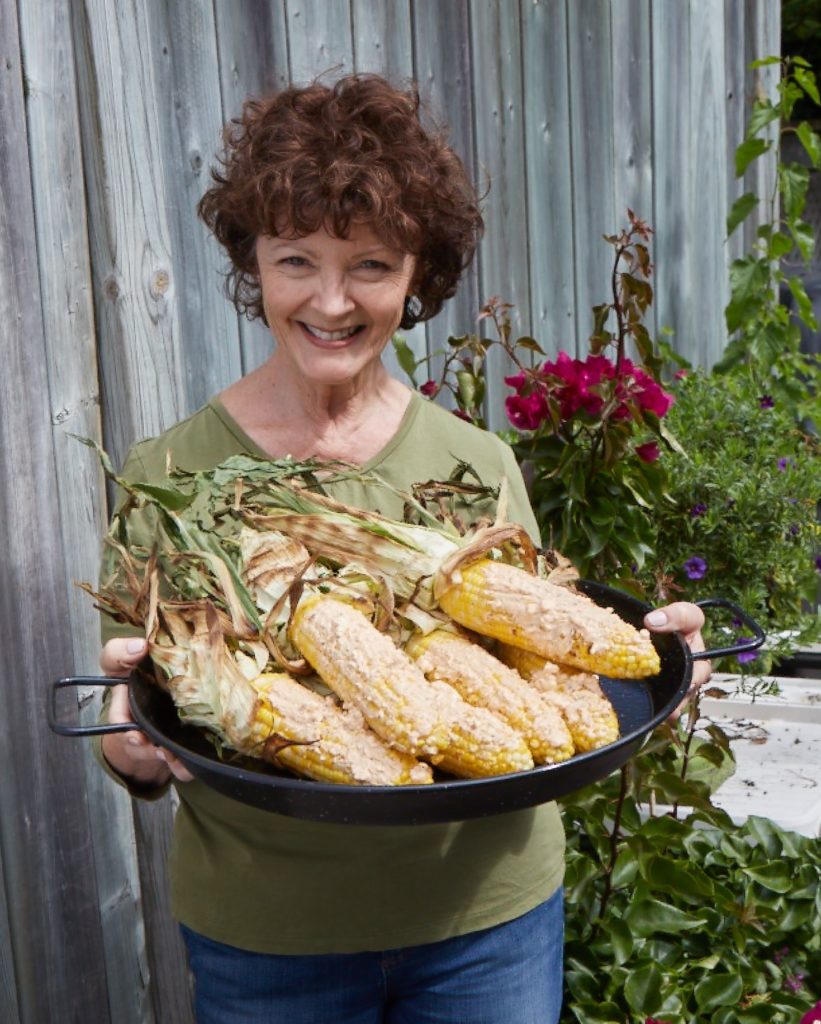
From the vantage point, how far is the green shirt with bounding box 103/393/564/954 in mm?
1807

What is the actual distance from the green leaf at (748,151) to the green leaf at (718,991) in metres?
4.02

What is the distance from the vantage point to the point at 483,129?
3.72 m

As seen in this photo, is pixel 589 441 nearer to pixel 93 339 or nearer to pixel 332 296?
pixel 93 339

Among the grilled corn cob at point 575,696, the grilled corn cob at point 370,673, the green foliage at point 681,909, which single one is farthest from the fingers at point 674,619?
the green foliage at point 681,909

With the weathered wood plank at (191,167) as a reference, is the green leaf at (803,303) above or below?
below

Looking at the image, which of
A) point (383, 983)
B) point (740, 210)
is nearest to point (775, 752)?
point (383, 983)

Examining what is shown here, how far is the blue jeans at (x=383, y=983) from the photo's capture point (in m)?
1.84

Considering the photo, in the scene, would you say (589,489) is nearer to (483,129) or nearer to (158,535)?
(483,129)

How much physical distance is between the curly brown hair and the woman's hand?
63 centimetres

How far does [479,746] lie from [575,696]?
0.18 meters

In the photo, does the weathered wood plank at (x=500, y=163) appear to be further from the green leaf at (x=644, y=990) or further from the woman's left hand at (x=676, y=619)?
the woman's left hand at (x=676, y=619)

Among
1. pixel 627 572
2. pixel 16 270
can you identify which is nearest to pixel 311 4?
pixel 16 270

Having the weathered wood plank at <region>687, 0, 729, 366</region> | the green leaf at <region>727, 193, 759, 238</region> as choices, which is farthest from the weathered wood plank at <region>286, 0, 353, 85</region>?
the green leaf at <region>727, 193, 759, 238</region>

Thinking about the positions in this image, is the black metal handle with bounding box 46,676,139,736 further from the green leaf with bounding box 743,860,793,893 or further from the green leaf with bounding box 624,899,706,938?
the green leaf with bounding box 743,860,793,893
